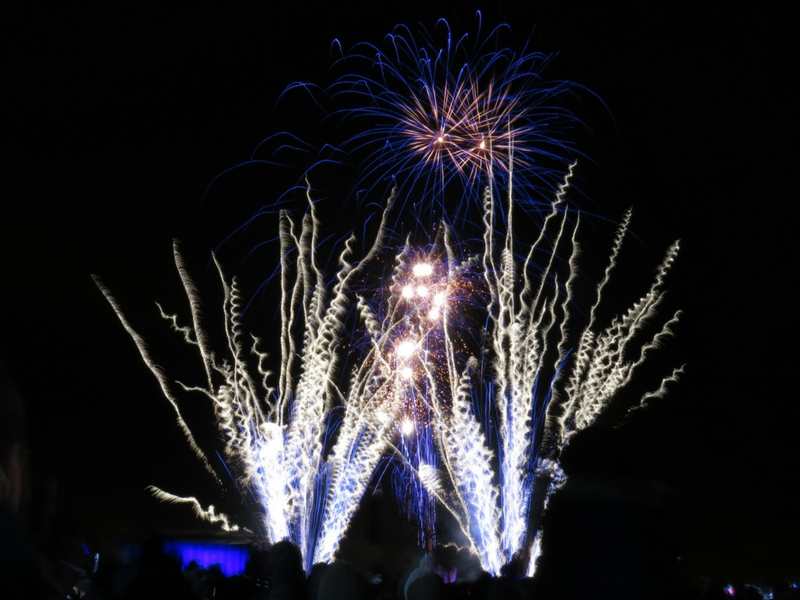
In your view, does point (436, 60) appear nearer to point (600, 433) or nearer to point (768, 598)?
point (768, 598)

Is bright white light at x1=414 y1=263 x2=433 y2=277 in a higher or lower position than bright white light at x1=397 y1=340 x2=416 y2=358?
higher

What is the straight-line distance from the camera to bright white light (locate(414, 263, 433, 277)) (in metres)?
18.6

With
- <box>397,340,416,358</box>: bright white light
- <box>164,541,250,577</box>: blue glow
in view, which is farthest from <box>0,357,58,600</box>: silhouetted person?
<box>164,541,250,577</box>: blue glow

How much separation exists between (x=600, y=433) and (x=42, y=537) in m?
2.66

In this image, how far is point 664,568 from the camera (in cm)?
275

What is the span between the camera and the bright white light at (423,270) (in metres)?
18.6

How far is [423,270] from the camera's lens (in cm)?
1864

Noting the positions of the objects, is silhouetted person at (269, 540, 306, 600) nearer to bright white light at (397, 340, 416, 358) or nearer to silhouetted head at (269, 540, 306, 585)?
silhouetted head at (269, 540, 306, 585)

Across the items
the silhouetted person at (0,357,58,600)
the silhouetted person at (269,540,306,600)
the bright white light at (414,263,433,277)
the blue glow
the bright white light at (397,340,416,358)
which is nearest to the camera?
the silhouetted person at (0,357,58,600)

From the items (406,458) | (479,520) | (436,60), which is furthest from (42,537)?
(406,458)

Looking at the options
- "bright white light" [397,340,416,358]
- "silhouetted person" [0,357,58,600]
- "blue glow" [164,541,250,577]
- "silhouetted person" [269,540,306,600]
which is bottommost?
"silhouetted person" [0,357,58,600]

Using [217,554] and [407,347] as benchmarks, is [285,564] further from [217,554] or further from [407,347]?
[217,554]

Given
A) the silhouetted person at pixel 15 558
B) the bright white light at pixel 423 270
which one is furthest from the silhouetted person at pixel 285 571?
the bright white light at pixel 423 270

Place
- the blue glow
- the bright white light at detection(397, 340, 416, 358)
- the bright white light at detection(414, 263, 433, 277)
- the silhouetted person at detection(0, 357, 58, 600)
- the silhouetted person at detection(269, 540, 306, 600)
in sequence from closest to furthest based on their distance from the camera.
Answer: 1. the silhouetted person at detection(0, 357, 58, 600)
2. the silhouetted person at detection(269, 540, 306, 600)
3. the bright white light at detection(414, 263, 433, 277)
4. the bright white light at detection(397, 340, 416, 358)
5. the blue glow
